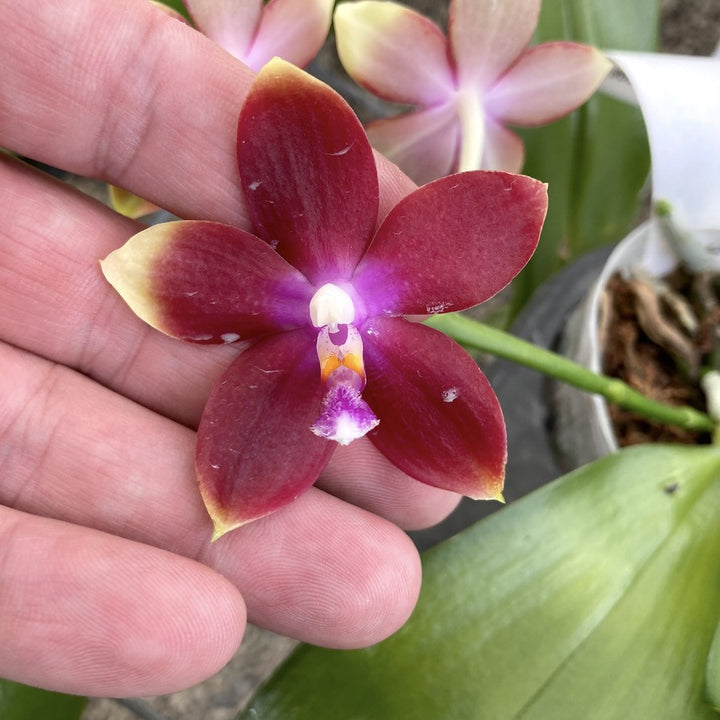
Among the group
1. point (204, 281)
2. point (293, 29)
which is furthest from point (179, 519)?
point (293, 29)

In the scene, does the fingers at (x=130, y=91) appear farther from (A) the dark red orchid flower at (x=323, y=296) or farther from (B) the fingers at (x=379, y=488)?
(B) the fingers at (x=379, y=488)

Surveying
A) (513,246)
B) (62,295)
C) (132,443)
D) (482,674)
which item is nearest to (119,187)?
(62,295)

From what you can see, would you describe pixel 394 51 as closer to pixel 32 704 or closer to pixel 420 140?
pixel 420 140

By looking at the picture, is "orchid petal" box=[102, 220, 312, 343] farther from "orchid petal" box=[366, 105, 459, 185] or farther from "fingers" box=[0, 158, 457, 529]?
"orchid petal" box=[366, 105, 459, 185]

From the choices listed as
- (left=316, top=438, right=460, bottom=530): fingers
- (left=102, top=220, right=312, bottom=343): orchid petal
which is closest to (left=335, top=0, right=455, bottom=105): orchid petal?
(left=102, top=220, right=312, bottom=343): orchid petal

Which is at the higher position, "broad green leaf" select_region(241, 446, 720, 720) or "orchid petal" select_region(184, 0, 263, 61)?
"orchid petal" select_region(184, 0, 263, 61)
